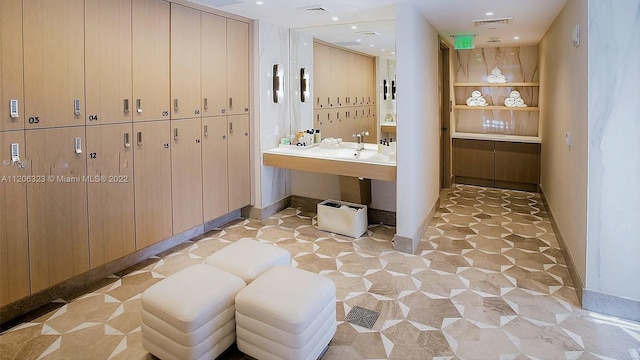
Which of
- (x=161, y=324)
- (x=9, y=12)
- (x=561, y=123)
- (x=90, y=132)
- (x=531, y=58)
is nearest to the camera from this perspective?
(x=161, y=324)

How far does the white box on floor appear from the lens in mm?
4812

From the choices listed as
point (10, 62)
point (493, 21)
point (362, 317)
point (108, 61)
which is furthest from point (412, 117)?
point (10, 62)

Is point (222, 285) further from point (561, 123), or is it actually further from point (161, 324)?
point (561, 123)

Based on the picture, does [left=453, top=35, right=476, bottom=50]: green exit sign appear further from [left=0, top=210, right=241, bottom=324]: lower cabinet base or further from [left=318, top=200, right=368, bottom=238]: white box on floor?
[left=0, top=210, right=241, bottom=324]: lower cabinet base

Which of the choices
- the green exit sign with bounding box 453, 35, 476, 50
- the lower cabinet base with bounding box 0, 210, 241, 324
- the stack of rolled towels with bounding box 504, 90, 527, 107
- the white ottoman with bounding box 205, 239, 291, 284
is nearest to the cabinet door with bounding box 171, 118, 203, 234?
the lower cabinet base with bounding box 0, 210, 241, 324

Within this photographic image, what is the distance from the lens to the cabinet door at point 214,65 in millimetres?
4508

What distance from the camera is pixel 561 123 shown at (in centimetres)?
451

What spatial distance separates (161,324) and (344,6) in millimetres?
3436

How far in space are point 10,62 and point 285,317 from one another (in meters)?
2.51

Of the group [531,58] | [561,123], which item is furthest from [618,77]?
[531,58]

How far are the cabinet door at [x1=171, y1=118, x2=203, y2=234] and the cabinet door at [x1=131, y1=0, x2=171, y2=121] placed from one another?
30 centimetres

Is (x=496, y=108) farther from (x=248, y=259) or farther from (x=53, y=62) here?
(x=53, y=62)

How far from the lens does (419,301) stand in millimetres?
3348

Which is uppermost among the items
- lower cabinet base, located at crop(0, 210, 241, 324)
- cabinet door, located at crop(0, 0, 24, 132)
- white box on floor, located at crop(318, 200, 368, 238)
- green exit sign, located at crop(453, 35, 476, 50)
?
green exit sign, located at crop(453, 35, 476, 50)
